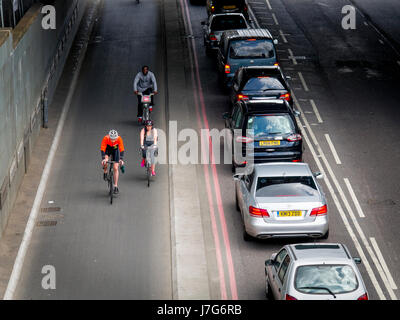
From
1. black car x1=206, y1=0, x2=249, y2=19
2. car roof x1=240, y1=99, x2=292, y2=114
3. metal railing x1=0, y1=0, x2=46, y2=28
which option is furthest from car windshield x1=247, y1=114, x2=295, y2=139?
black car x1=206, y1=0, x2=249, y2=19

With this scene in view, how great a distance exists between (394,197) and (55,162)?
9079 millimetres

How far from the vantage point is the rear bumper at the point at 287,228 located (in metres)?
18.9

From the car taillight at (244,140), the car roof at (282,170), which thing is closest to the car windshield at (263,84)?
the car taillight at (244,140)

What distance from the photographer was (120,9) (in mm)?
→ 46656

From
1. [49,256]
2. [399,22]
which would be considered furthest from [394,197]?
[399,22]

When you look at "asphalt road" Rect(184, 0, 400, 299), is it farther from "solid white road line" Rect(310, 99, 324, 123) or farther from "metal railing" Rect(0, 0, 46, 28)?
"metal railing" Rect(0, 0, 46, 28)

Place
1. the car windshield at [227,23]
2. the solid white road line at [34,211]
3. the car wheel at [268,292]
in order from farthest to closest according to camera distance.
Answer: the car windshield at [227,23], the solid white road line at [34,211], the car wheel at [268,292]

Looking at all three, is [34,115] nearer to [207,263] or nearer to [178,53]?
[207,263]

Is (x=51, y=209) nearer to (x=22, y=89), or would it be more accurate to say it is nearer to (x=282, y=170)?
(x=22, y=89)

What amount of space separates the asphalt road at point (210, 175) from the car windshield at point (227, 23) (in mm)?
1397

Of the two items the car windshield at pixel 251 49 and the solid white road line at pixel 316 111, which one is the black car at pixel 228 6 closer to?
the car windshield at pixel 251 49

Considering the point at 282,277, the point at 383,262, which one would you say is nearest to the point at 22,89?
the point at 383,262

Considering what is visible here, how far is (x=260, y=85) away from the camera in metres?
27.7

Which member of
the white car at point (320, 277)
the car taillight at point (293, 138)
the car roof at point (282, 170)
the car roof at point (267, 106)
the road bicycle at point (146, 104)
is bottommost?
the road bicycle at point (146, 104)
